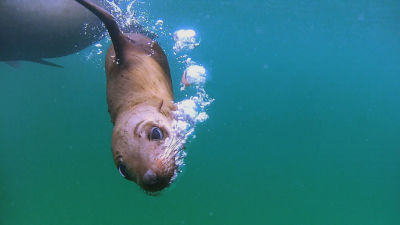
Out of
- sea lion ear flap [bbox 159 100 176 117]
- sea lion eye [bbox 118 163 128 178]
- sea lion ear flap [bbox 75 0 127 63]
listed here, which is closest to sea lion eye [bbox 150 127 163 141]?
sea lion eye [bbox 118 163 128 178]

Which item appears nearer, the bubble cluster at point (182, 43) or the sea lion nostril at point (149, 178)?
the sea lion nostril at point (149, 178)

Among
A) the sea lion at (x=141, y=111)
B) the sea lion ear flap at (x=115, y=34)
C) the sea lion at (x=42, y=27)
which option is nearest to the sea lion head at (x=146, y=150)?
the sea lion at (x=141, y=111)

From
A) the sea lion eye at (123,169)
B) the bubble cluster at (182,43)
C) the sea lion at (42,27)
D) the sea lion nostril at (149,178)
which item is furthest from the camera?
the bubble cluster at (182,43)

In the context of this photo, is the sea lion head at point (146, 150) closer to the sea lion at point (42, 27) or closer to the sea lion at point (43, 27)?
the sea lion at point (43, 27)

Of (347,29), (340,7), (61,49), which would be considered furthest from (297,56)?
(61,49)

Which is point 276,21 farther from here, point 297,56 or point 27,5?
point 27,5

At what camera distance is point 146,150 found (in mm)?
1812

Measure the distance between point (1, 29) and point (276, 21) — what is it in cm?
2142

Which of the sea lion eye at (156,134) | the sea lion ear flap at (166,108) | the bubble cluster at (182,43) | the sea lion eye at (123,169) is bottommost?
the sea lion eye at (123,169)

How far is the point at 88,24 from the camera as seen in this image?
5270 millimetres

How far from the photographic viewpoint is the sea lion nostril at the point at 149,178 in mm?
1689

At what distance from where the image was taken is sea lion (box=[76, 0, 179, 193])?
1.78 m

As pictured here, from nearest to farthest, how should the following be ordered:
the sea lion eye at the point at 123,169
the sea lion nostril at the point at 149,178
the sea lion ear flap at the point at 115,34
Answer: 1. the sea lion nostril at the point at 149,178
2. the sea lion eye at the point at 123,169
3. the sea lion ear flap at the point at 115,34

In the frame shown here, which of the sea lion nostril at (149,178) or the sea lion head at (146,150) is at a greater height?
the sea lion head at (146,150)
